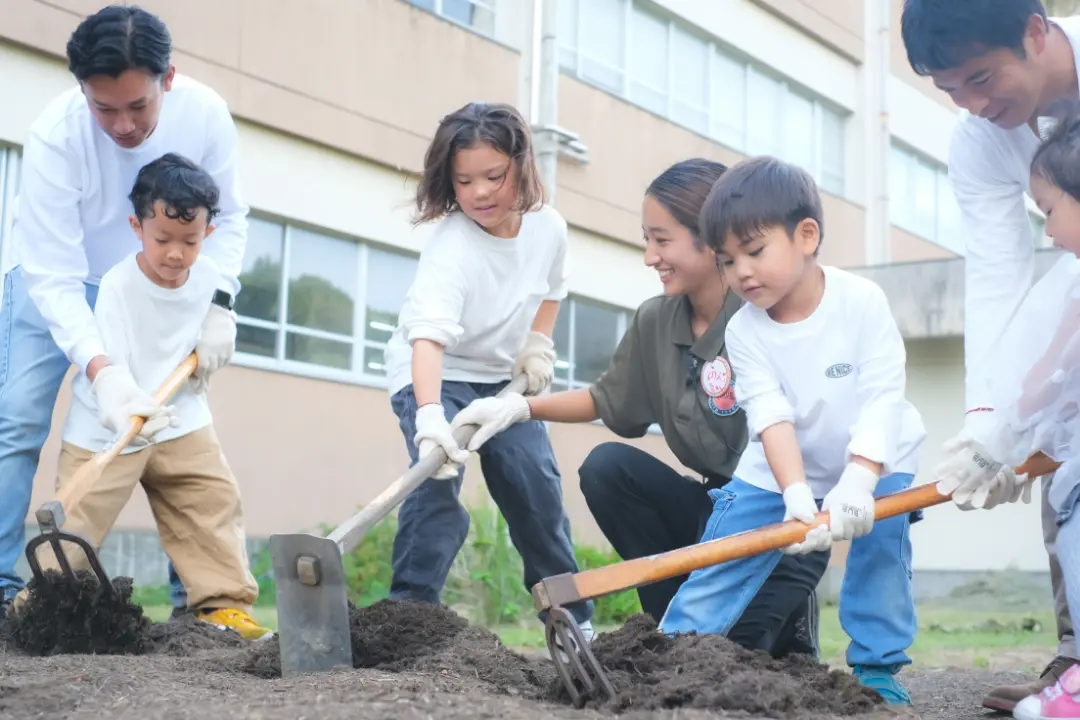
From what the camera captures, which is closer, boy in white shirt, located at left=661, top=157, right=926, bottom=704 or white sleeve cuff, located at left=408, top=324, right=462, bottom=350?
boy in white shirt, located at left=661, top=157, right=926, bottom=704

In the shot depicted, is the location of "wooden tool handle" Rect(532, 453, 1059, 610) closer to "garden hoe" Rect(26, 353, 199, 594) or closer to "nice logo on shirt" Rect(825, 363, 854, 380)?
"nice logo on shirt" Rect(825, 363, 854, 380)

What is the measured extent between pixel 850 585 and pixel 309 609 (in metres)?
1.27

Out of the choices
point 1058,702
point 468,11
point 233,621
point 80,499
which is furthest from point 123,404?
point 468,11

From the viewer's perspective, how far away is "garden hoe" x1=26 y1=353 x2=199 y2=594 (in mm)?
3436

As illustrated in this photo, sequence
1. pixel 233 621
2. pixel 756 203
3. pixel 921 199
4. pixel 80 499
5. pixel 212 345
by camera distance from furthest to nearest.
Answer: pixel 921 199 < pixel 212 345 < pixel 233 621 < pixel 80 499 < pixel 756 203

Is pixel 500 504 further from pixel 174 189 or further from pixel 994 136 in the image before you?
pixel 994 136

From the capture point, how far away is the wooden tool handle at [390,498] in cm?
304

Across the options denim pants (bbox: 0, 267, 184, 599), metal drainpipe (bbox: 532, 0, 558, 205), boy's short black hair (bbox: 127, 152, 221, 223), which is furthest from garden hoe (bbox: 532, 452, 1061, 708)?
metal drainpipe (bbox: 532, 0, 558, 205)

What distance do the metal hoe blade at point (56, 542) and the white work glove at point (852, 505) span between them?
6.37ft

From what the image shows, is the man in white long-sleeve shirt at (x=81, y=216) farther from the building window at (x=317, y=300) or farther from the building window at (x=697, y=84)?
the building window at (x=697, y=84)

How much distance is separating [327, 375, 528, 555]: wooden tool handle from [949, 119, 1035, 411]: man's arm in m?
1.33

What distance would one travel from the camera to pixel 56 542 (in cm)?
347

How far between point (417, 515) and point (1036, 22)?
6.69ft

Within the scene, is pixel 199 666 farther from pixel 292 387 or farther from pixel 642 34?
pixel 642 34
